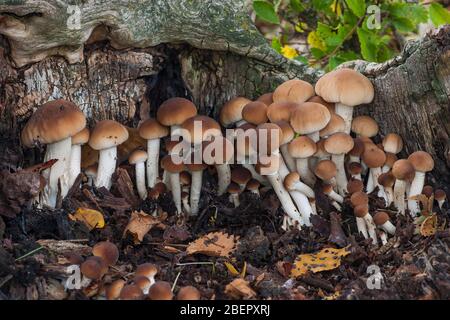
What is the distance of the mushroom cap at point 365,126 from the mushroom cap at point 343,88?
186mm

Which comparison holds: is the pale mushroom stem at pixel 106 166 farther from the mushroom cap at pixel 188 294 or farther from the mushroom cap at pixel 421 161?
the mushroom cap at pixel 421 161

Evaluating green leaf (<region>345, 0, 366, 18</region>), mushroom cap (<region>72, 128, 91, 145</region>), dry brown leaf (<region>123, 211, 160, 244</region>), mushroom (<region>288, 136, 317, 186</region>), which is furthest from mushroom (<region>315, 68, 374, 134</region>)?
mushroom cap (<region>72, 128, 91, 145</region>)

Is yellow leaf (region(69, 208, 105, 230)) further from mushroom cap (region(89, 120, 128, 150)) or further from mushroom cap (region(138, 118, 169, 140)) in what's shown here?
mushroom cap (region(138, 118, 169, 140))

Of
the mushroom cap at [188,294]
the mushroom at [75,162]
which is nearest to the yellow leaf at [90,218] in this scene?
the mushroom at [75,162]

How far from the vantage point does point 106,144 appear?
443 centimetres

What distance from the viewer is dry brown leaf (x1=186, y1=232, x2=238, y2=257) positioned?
4.07 m

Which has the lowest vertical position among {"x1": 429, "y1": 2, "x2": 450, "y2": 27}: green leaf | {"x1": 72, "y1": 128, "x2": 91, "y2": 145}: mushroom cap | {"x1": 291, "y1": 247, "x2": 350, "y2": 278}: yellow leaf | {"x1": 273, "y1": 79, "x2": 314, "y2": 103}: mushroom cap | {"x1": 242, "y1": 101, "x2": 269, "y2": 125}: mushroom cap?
{"x1": 291, "y1": 247, "x2": 350, "y2": 278}: yellow leaf

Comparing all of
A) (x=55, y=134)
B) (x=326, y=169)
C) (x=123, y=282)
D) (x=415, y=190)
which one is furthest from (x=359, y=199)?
(x=55, y=134)

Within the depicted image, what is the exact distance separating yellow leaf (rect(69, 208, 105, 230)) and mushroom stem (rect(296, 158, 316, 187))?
147 cm

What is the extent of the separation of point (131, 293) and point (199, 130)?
4.57ft
